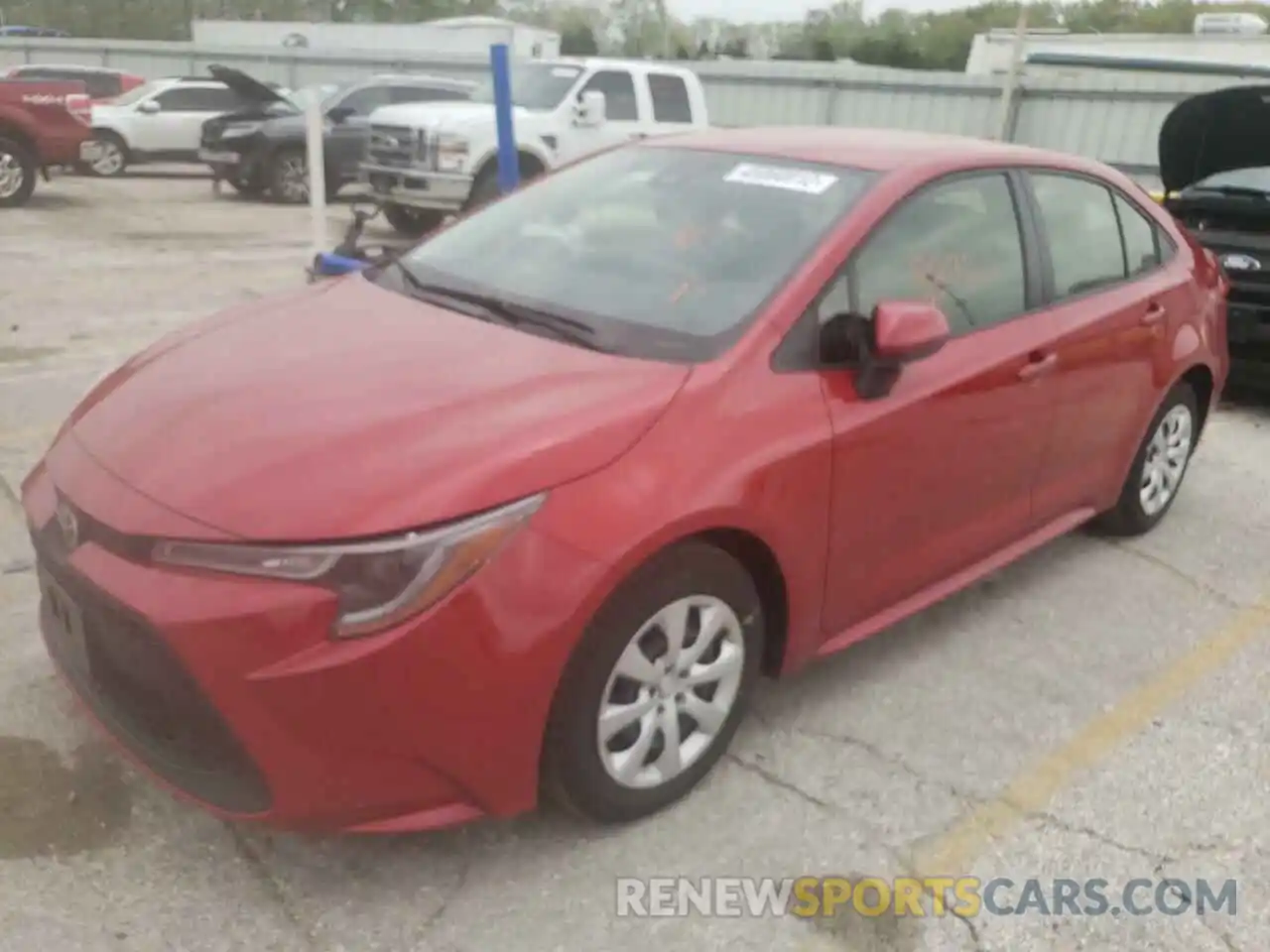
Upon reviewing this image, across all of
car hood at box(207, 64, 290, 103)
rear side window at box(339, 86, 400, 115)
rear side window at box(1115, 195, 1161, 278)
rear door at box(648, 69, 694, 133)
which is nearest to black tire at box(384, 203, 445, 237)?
rear side window at box(339, 86, 400, 115)

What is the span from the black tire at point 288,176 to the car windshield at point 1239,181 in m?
11.8

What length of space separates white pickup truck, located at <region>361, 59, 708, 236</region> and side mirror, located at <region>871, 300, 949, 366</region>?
914 cm

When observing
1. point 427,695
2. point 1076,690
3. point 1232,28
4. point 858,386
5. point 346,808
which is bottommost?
point 1076,690

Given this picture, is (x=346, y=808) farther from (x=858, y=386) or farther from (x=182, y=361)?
(x=858, y=386)

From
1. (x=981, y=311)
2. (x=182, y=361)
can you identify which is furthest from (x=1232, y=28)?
(x=182, y=361)

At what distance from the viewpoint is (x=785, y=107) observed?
20.7m

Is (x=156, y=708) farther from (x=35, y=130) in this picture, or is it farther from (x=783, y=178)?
(x=35, y=130)

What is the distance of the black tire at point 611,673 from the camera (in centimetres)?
262

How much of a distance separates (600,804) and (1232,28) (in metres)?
26.0

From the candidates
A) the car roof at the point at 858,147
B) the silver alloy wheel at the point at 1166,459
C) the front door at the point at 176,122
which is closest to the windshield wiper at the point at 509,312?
the car roof at the point at 858,147

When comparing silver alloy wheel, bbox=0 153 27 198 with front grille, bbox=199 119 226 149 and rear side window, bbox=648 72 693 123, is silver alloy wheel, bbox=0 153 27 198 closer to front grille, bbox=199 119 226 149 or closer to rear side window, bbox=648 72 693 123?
front grille, bbox=199 119 226 149

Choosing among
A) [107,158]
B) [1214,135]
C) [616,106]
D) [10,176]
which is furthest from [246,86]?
[1214,135]

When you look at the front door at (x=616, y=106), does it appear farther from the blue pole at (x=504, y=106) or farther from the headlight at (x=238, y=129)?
the blue pole at (x=504, y=106)

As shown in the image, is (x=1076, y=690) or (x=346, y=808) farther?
(x=1076, y=690)
